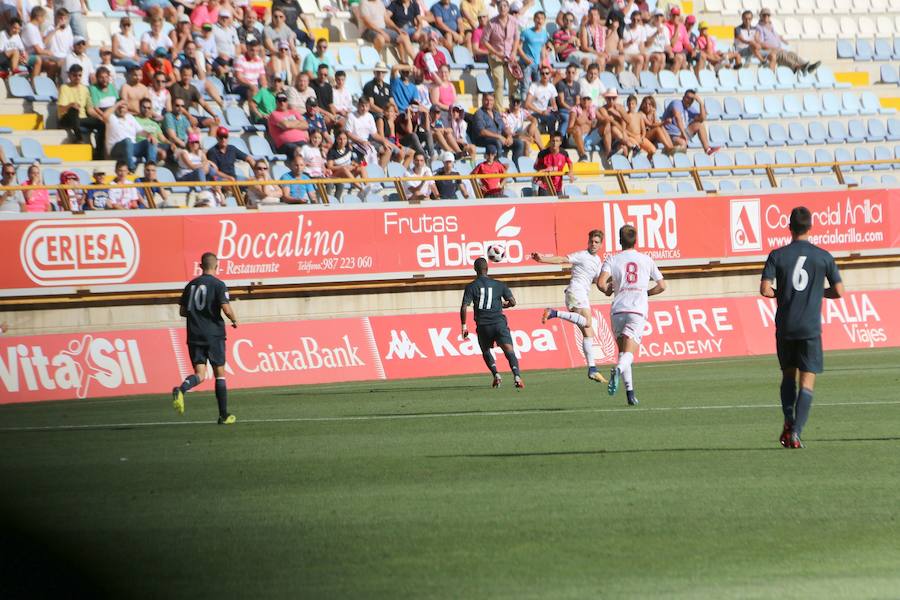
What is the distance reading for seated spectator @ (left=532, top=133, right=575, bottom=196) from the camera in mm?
27844

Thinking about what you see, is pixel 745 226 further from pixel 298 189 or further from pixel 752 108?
pixel 298 189

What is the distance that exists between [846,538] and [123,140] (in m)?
19.0

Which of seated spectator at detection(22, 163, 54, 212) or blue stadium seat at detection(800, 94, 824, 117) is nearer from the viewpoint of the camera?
seated spectator at detection(22, 163, 54, 212)

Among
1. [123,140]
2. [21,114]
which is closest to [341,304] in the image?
[123,140]

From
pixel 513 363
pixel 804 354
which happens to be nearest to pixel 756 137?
pixel 513 363

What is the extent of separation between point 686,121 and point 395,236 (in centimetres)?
899

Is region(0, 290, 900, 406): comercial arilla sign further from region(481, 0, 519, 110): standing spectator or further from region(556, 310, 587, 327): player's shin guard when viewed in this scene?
region(481, 0, 519, 110): standing spectator

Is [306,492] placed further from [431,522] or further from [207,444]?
[207,444]

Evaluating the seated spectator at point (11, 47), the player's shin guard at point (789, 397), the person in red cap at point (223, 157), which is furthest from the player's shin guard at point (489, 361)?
the seated spectator at point (11, 47)

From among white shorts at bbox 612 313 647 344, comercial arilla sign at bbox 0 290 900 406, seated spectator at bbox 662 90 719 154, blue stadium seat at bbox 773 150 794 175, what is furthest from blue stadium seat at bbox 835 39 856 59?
white shorts at bbox 612 313 647 344

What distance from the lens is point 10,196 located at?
23500mm

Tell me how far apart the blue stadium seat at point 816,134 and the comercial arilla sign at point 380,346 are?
541 centimetres

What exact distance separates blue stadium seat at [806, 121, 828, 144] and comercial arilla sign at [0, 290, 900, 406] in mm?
5407

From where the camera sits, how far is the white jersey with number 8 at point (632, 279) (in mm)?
17016
